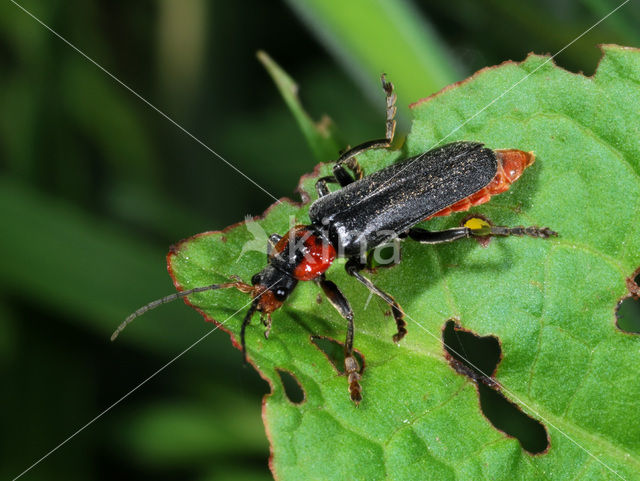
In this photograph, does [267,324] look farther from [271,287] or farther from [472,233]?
[472,233]

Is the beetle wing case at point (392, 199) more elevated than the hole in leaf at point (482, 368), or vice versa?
the beetle wing case at point (392, 199)

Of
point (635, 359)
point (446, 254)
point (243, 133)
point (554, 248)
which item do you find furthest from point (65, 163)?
point (635, 359)

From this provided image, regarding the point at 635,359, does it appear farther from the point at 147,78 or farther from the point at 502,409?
the point at 147,78

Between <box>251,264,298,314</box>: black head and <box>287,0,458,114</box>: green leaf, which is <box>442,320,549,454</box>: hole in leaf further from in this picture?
<box>287,0,458,114</box>: green leaf

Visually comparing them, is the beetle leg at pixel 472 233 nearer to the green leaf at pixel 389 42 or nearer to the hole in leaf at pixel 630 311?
the hole in leaf at pixel 630 311

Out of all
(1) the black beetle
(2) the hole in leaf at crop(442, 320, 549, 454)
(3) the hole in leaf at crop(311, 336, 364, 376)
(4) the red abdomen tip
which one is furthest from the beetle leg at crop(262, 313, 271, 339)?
(4) the red abdomen tip

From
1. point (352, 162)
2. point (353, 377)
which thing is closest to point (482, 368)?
point (353, 377)

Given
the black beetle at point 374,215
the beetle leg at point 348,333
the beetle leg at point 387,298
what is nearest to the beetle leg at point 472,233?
the black beetle at point 374,215
